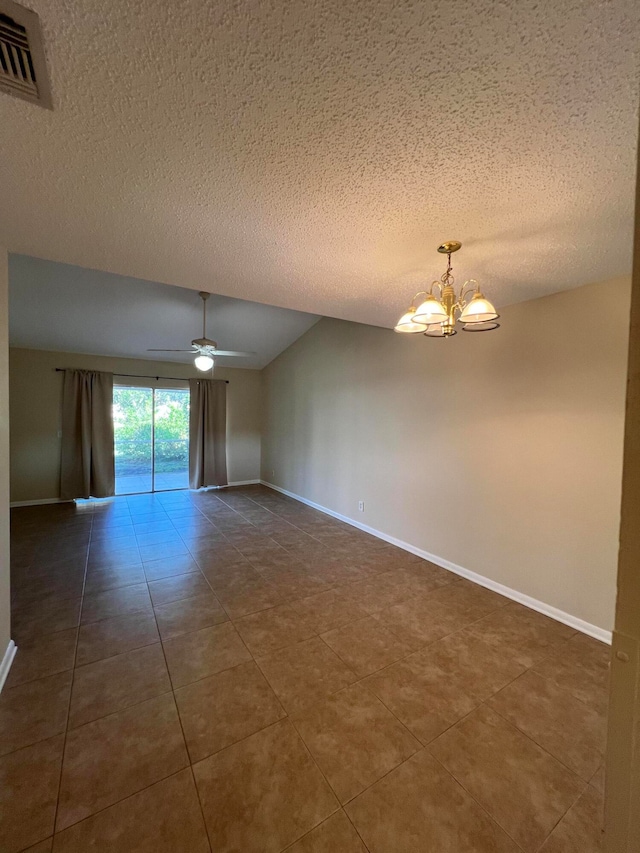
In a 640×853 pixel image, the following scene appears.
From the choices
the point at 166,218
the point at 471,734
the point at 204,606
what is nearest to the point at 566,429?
the point at 471,734

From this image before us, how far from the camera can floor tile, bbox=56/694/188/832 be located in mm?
1271

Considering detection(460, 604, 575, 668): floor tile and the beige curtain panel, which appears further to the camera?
the beige curtain panel

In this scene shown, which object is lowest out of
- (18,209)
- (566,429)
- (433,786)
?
(433,786)

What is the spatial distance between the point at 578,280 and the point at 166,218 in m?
2.52

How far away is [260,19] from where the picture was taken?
751mm

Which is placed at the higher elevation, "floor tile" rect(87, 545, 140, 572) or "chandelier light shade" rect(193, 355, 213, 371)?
"chandelier light shade" rect(193, 355, 213, 371)

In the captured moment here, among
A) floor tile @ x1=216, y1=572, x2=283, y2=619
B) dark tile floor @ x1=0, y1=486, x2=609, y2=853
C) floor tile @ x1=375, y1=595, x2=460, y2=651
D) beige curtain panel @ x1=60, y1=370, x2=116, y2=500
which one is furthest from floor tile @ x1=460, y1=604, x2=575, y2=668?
beige curtain panel @ x1=60, y1=370, x2=116, y2=500

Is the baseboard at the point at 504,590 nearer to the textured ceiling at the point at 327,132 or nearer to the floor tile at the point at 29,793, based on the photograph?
the textured ceiling at the point at 327,132

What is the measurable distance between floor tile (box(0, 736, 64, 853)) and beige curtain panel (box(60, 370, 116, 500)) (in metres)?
4.71

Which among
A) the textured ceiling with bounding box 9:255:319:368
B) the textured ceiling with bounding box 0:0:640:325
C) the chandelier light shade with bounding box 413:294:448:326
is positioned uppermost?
the textured ceiling with bounding box 9:255:319:368

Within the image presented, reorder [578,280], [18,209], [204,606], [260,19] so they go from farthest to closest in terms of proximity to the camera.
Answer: [204,606] → [578,280] → [18,209] → [260,19]

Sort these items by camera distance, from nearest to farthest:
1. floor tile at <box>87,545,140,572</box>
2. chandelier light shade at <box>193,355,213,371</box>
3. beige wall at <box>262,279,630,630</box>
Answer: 1. beige wall at <box>262,279,630,630</box>
2. floor tile at <box>87,545,140,572</box>
3. chandelier light shade at <box>193,355,213,371</box>

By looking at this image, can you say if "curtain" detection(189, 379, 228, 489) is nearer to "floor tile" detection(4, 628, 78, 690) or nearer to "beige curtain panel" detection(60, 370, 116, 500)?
"beige curtain panel" detection(60, 370, 116, 500)

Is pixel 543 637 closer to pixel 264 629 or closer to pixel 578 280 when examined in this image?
pixel 264 629
